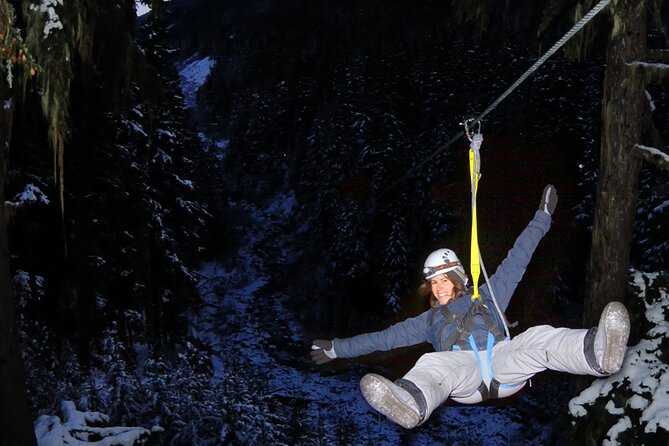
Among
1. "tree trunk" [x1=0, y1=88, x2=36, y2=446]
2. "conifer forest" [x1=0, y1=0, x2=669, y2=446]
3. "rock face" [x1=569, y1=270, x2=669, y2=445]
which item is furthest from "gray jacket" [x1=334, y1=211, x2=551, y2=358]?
"tree trunk" [x1=0, y1=88, x2=36, y2=446]

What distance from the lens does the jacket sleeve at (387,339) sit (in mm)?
5625

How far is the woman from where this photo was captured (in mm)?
4398

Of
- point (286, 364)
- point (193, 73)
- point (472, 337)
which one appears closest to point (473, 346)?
point (472, 337)

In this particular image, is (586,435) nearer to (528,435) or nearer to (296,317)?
(528,435)

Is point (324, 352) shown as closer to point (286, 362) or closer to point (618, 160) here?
point (618, 160)

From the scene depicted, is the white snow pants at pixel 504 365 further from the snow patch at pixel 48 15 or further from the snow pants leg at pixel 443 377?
the snow patch at pixel 48 15

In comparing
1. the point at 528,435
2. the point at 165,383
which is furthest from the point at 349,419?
the point at 165,383

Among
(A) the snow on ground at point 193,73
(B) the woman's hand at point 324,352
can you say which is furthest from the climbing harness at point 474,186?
(A) the snow on ground at point 193,73

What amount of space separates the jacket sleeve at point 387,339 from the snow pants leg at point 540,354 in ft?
2.48

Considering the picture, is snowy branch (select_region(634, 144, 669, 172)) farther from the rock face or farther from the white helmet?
the white helmet

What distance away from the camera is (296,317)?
36031 millimetres

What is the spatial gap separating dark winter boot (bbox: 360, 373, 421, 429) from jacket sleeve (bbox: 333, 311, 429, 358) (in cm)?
108

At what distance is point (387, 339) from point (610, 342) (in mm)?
2049

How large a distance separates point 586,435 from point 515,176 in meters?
30.5
